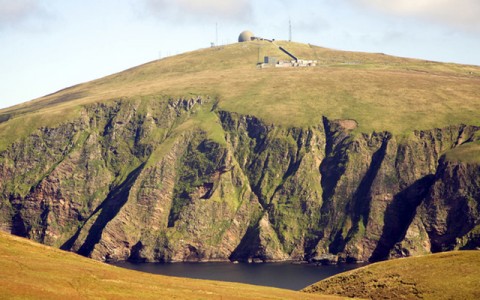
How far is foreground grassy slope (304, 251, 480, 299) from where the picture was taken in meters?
137

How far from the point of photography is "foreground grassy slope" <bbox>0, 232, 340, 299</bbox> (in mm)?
105875

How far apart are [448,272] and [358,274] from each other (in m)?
20.1

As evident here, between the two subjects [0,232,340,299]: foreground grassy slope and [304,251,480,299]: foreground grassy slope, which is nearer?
[0,232,340,299]: foreground grassy slope

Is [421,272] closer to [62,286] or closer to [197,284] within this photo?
[197,284]

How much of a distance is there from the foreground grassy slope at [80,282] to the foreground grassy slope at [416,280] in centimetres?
1435

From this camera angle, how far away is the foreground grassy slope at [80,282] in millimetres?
105875

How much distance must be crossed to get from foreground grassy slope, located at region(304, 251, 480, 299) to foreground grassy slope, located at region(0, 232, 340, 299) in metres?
14.3

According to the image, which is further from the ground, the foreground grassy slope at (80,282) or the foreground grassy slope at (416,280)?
the foreground grassy slope at (80,282)

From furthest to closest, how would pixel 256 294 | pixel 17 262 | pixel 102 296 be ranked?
pixel 256 294 < pixel 17 262 < pixel 102 296

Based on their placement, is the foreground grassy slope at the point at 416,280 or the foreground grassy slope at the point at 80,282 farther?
the foreground grassy slope at the point at 416,280

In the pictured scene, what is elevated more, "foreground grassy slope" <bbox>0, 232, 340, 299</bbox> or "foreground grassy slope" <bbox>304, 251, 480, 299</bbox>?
"foreground grassy slope" <bbox>0, 232, 340, 299</bbox>

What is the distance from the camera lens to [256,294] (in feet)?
430

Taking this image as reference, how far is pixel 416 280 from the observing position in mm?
145875

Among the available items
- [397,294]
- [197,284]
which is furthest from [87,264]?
[397,294]
